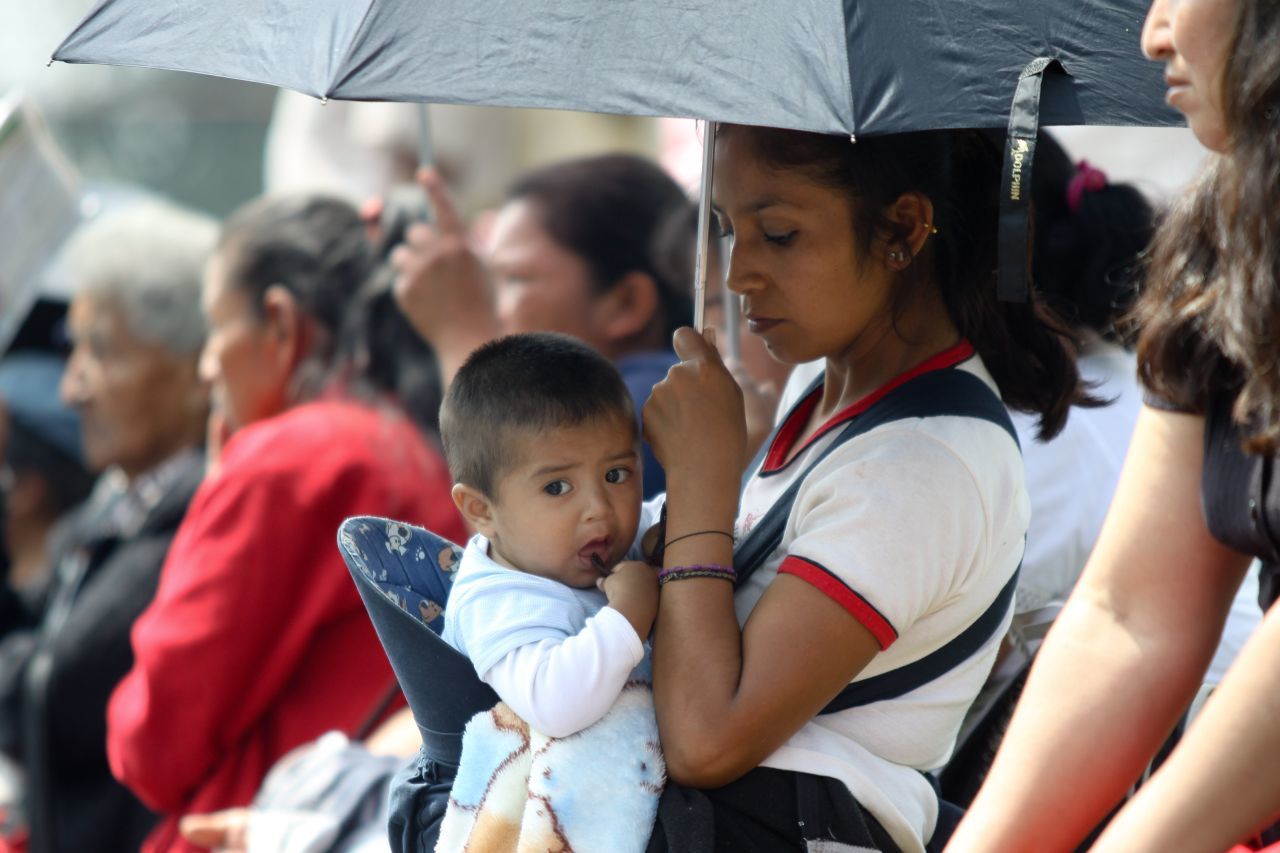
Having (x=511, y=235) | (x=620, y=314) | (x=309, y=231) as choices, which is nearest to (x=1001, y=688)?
(x=620, y=314)

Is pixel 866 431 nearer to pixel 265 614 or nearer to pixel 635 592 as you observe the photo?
pixel 635 592

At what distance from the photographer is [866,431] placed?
6.40 feet

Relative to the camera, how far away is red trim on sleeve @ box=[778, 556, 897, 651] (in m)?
1.80

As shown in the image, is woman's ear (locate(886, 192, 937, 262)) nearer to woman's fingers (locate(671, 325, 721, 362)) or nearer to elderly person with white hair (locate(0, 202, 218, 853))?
woman's fingers (locate(671, 325, 721, 362))

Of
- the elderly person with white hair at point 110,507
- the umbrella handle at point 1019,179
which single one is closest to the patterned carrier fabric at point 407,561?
the umbrella handle at point 1019,179

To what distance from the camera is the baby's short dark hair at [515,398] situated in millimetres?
2012

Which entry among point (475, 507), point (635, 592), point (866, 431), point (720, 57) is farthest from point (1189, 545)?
point (475, 507)

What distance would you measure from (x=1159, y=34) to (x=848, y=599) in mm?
692

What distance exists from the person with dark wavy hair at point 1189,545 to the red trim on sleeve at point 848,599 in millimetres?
173

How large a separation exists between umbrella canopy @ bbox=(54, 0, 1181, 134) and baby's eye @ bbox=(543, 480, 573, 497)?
0.50 m

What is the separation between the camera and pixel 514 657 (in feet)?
6.11

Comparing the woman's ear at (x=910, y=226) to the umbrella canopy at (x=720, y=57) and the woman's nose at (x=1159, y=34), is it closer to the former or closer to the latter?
the umbrella canopy at (x=720, y=57)

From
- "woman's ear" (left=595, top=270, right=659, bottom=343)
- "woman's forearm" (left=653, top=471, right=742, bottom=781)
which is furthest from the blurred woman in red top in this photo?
"woman's forearm" (left=653, top=471, right=742, bottom=781)

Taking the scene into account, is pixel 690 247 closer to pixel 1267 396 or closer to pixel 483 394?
pixel 483 394
